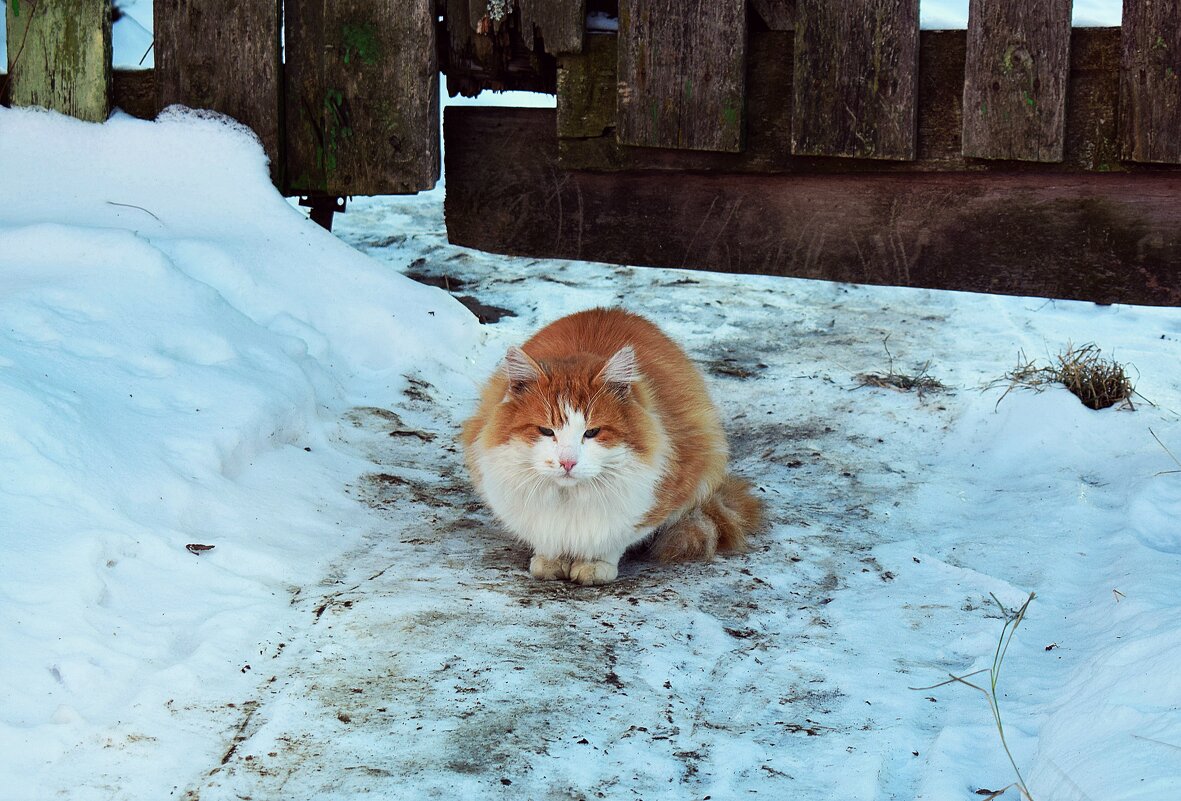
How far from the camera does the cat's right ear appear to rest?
351cm

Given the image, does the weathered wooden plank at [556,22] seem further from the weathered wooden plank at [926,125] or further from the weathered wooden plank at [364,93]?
the weathered wooden plank at [364,93]

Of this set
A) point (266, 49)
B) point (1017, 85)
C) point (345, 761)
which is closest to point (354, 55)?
point (266, 49)

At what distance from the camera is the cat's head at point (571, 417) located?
342 cm

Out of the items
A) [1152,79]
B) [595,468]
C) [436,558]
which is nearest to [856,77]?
[1152,79]

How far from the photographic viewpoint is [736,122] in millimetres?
4332

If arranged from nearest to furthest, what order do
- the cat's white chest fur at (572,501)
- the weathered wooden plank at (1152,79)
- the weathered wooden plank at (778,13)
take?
the cat's white chest fur at (572,501) → the weathered wooden plank at (1152,79) → the weathered wooden plank at (778,13)

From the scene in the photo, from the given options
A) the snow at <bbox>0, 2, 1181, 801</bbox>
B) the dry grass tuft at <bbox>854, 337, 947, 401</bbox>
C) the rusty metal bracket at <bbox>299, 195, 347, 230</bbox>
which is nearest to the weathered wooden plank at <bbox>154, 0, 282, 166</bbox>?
the snow at <bbox>0, 2, 1181, 801</bbox>

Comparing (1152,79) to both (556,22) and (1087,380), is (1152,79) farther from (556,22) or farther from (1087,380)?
(556,22)

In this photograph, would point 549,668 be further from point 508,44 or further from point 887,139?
point 508,44

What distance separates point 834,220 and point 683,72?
80cm

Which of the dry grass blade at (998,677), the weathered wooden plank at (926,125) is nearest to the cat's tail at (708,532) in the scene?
the dry grass blade at (998,677)

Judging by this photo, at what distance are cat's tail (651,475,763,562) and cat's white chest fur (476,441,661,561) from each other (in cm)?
21

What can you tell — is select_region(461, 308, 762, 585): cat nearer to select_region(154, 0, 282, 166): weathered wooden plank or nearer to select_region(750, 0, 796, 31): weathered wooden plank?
select_region(750, 0, 796, 31): weathered wooden plank

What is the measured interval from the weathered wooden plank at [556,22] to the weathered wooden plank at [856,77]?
81 cm
